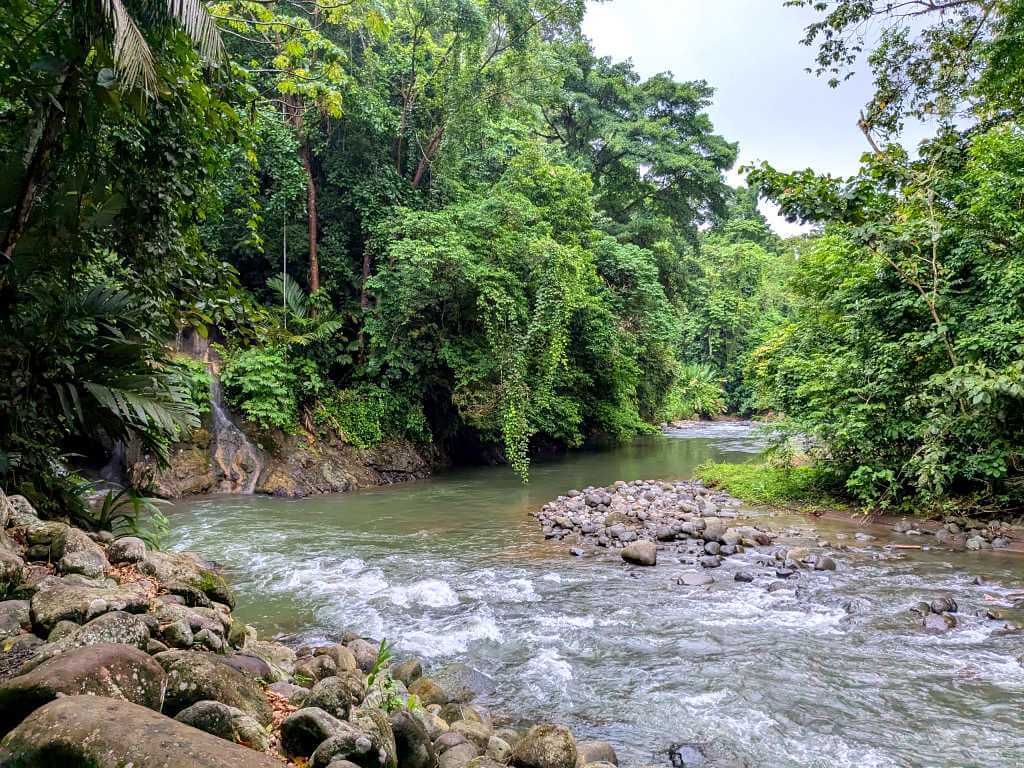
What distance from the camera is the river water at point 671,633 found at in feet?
13.5

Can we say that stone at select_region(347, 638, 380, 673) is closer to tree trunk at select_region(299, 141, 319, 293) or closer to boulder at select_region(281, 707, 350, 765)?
boulder at select_region(281, 707, 350, 765)

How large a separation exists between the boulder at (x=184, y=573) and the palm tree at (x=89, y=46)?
2.26m

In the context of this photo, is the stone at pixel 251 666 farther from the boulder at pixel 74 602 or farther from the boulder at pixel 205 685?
the boulder at pixel 74 602

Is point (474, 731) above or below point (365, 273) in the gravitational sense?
below

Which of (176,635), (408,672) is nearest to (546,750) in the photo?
(408,672)

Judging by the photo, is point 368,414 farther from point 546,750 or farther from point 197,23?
point 546,750

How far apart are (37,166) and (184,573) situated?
3001 millimetres

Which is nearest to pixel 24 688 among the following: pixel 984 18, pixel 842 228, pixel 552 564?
pixel 552 564

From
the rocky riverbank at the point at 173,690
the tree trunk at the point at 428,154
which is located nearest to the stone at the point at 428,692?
the rocky riverbank at the point at 173,690

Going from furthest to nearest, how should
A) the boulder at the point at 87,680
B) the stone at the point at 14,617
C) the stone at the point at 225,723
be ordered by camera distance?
the stone at the point at 14,617, the stone at the point at 225,723, the boulder at the point at 87,680

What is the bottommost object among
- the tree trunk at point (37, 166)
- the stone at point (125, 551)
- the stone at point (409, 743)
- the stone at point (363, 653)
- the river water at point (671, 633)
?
the river water at point (671, 633)

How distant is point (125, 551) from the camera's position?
4.21 metres

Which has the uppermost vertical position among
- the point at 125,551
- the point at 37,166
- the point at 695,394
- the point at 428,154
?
the point at 428,154

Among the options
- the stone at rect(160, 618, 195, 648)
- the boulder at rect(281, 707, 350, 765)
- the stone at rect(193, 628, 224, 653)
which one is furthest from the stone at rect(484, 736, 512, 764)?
the stone at rect(160, 618, 195, 648)
